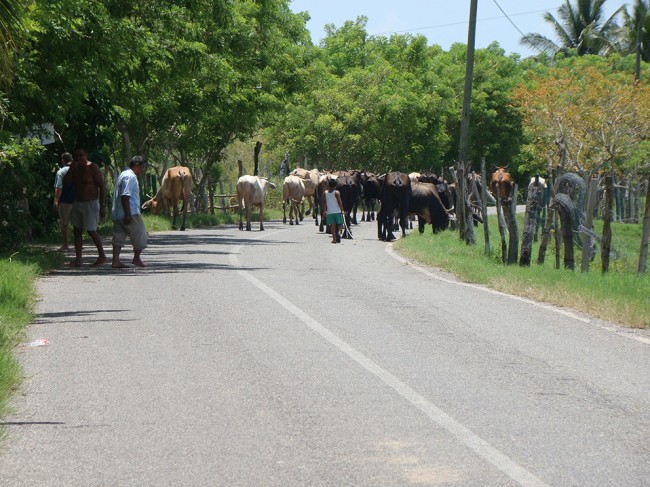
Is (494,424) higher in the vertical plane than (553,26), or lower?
A: lower

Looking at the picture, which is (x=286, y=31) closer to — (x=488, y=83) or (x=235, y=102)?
(x=235, y=102)

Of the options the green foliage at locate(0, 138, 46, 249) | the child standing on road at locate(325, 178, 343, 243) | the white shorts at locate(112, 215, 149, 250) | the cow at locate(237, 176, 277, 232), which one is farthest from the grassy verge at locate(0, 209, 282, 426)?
the cow at locate(237, 176, 277, 232)

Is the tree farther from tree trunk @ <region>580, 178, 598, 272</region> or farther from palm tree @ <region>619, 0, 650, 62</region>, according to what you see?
tree trunk @ <region>580, 178, 598, 272</region>

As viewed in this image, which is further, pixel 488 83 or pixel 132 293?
pixel 488 83

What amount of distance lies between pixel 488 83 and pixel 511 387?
72633mm

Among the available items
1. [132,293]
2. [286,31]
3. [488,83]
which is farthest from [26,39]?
[488,83]

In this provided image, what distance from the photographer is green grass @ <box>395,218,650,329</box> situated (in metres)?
13.9

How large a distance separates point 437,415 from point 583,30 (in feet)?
248

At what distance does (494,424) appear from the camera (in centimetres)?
762

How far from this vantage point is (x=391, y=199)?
31766mm

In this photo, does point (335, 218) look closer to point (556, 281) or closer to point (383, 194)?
point (383, 194)

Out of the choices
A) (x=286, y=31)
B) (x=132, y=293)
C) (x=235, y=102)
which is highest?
(x=286, y=31)

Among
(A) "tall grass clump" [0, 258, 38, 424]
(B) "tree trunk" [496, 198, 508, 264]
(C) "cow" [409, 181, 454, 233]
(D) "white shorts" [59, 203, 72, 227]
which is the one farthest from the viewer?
(C) "cow" [409, 181, 454, 233]

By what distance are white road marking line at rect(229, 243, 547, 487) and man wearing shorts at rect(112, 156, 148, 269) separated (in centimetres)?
709
